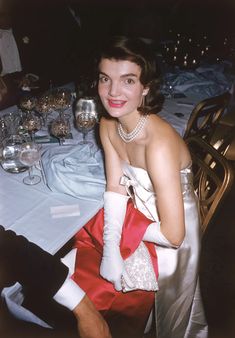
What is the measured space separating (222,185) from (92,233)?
74cm

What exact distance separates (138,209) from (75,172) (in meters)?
0.44

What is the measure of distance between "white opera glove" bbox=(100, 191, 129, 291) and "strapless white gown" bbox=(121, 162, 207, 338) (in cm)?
13

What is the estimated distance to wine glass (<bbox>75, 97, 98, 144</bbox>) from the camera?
2068 millimetres

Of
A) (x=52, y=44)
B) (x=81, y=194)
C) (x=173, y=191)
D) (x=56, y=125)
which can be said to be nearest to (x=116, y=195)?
(x=81, y=194)

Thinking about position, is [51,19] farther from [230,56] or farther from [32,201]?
[32,201]

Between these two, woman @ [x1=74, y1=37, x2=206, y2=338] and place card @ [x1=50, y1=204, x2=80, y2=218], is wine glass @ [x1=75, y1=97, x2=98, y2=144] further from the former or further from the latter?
place card @ [x1=50, y1=204, x2=80, y2=218]

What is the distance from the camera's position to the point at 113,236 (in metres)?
1.50

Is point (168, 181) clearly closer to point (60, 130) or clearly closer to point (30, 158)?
point (30, 158)

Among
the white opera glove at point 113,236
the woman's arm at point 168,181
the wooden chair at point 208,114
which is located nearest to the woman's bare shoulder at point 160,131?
the woman's arm at point 168,181

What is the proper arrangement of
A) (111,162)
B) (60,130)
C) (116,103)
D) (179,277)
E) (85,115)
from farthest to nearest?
(85,115)
(60,130)
(111,162)
(179,277)
(116,103)

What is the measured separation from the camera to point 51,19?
5816mm

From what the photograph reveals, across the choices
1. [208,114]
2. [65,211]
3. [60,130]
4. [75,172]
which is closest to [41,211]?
[65,211]

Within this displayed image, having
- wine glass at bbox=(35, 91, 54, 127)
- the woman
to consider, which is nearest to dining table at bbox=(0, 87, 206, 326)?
the woman

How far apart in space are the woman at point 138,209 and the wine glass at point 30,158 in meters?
0.40
